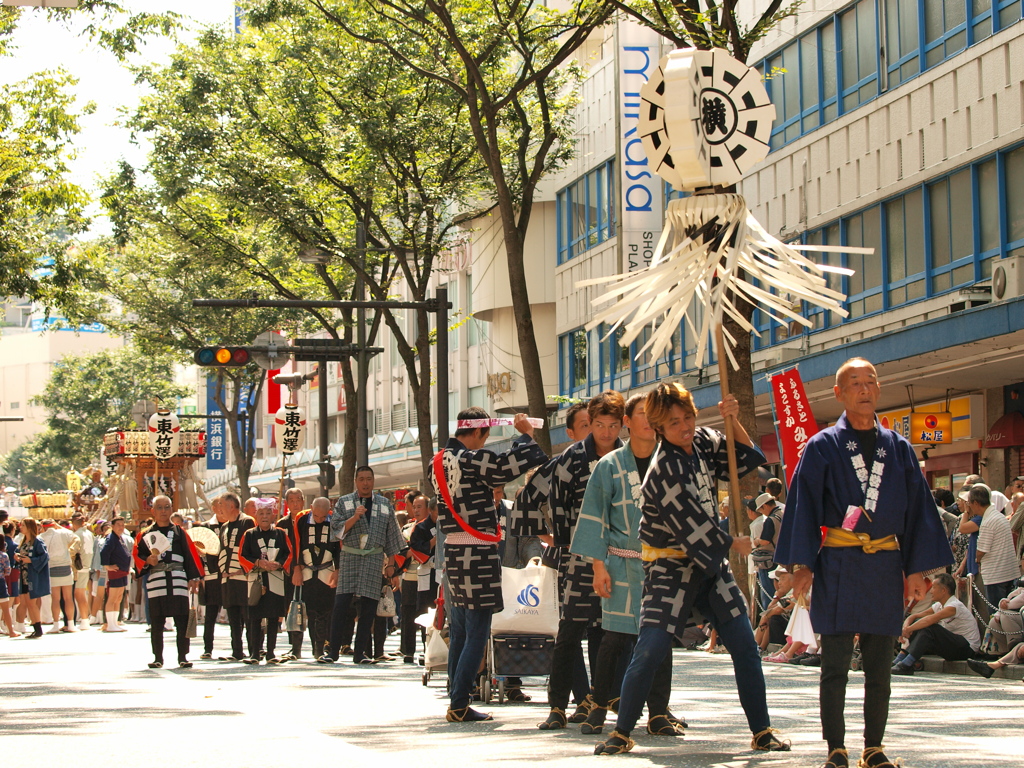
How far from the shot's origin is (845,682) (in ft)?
21.1

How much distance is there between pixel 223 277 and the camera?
1555 inches

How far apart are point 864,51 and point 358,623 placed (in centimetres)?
1352

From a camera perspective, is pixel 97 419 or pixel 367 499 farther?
pixel 97 419

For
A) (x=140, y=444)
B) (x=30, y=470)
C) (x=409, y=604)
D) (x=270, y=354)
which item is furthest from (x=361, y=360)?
(x=30, y=470)

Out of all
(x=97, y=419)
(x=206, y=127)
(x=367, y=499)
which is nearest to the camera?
(x=367, y=499)

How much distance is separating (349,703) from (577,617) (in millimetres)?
2656

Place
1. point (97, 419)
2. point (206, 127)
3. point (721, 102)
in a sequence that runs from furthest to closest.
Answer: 1. point (97, 419)
2. point (206, 127)
3. point (721, 102)

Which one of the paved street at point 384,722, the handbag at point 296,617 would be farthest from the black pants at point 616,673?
the handbag at point 296,617

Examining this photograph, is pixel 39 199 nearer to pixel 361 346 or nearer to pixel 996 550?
pixel 361 346

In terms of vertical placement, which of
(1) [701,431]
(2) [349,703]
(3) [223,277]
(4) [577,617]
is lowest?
(2) [349,703]

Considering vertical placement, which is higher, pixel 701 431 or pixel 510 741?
pixel 701 431

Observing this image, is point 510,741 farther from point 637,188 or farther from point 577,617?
point 637,188

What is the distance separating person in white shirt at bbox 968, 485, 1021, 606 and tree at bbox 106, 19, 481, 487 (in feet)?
36.0

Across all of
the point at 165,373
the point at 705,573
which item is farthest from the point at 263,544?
the point at 165,373
